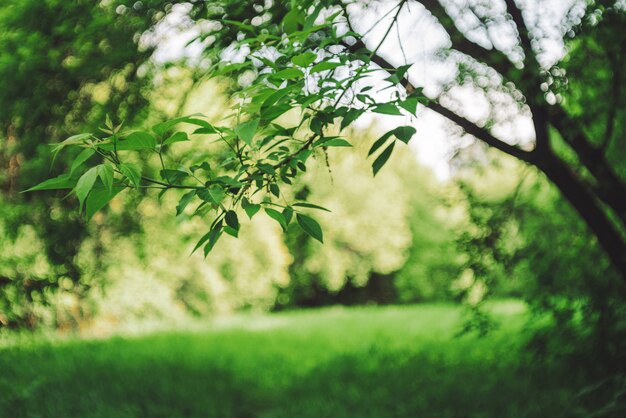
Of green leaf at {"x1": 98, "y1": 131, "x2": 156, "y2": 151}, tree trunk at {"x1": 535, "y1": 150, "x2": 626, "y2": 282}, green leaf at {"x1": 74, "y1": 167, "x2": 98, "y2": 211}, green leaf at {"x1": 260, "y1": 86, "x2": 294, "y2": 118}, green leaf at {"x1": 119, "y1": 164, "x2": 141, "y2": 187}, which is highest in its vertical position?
green leaf at {"x1": 260, "y1": 86, "x2": 294, "y2": 118}

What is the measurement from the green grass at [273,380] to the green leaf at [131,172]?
3.68 metres

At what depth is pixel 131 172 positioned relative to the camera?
1.32m

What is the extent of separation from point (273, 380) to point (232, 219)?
5543 mm

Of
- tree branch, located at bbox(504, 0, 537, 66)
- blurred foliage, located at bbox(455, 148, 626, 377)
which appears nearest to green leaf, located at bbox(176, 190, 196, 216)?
tree branch, located at bbox(504, 0, 537, 66)

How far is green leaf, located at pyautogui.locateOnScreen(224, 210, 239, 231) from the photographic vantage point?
4.90 feet

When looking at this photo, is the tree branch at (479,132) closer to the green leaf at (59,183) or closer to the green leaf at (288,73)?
the green leaf at (288,73)

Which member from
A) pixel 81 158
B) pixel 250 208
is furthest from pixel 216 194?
pixel 81 158

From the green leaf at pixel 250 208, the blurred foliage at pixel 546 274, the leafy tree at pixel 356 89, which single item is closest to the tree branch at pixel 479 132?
the leafy tree at pixel 356 89

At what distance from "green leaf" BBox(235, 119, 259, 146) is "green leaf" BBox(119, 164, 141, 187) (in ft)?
0.89

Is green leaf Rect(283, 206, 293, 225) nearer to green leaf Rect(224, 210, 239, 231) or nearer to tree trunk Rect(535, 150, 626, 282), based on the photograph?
green leaf Rect(224, 210, 239, 231)

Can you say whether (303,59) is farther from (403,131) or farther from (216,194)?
(216,194)

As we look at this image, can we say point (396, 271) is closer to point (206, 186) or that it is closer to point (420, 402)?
point (420, 402)

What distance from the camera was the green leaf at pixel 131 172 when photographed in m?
1.31

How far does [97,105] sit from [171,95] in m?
1.07
